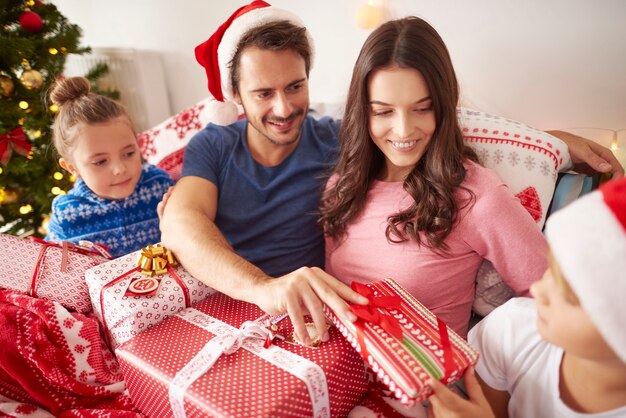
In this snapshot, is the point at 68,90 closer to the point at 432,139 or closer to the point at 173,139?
the point at 173,139

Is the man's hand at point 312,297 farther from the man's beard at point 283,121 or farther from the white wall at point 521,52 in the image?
the white wall at point 521,52

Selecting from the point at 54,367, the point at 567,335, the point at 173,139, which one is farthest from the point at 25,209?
the point at 567,335

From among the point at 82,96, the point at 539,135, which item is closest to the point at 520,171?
the point at 539,135

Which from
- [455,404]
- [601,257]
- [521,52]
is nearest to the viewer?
[601,257]

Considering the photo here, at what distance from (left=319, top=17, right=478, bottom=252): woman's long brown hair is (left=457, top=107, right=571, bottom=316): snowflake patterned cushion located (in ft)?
0.31

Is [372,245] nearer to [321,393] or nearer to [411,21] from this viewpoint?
[321,393]

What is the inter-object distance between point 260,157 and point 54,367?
885mm

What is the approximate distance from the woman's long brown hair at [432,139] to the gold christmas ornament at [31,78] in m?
1.67

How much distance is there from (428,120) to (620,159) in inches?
26.4

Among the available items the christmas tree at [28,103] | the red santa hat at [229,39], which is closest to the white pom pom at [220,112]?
the red santa hat at [229,39]

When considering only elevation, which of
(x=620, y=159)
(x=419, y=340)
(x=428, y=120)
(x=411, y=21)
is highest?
(x=411, y=21)

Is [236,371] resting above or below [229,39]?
below

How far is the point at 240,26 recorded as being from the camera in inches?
56.6

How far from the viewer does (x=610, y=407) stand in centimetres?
78
